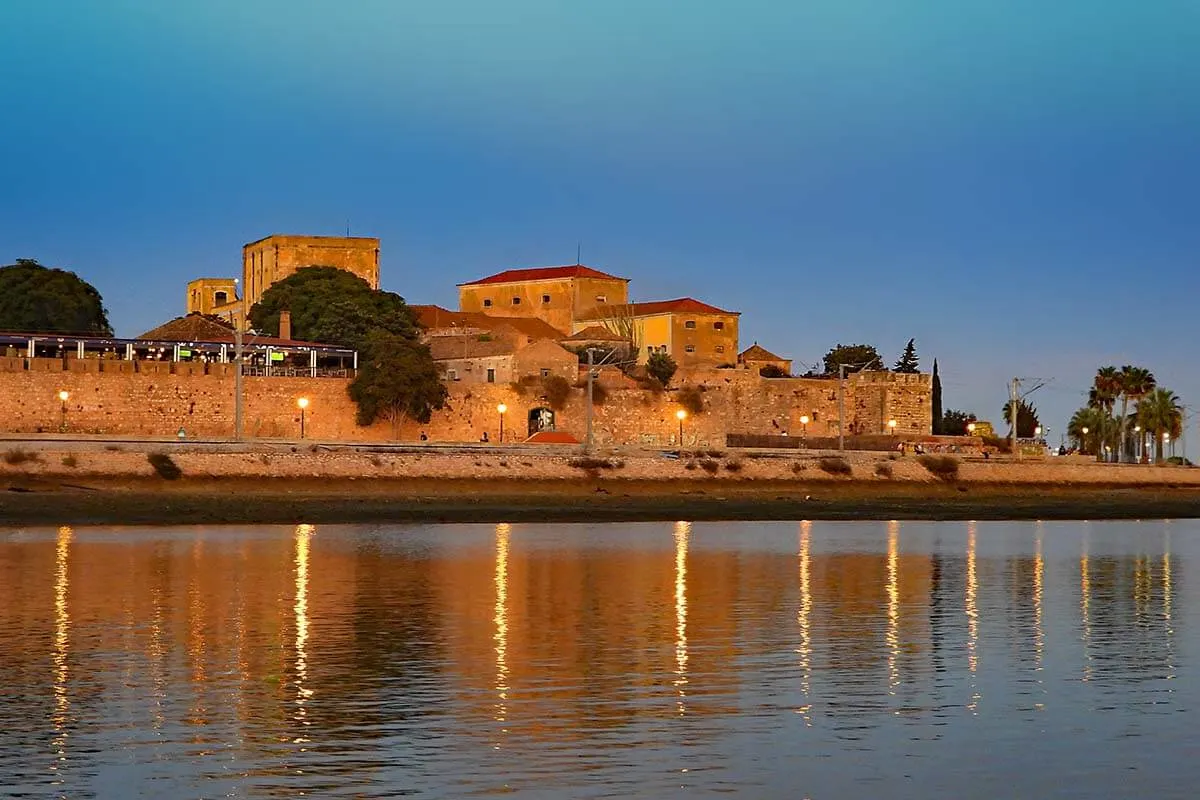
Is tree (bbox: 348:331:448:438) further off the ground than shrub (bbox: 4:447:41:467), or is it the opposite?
tree (bbox: 348:331:448:438)

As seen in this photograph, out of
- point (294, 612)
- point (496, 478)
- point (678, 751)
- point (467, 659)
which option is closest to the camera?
point (678, 751)

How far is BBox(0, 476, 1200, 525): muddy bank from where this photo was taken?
36656 mm

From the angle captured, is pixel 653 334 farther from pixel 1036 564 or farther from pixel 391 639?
pixel 391 639

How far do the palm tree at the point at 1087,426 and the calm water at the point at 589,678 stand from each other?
7319cm

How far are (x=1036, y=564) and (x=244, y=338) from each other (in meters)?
46.7

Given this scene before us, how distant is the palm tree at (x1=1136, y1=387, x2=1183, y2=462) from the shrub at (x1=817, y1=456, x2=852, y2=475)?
142ft

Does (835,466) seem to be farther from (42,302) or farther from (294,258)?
(294,258)

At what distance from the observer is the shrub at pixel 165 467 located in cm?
4034

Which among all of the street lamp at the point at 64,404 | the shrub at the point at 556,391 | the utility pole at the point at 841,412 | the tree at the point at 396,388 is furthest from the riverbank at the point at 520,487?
the shrub at the point at 556,391

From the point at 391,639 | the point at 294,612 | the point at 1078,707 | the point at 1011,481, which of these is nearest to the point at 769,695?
the point at 1078,707

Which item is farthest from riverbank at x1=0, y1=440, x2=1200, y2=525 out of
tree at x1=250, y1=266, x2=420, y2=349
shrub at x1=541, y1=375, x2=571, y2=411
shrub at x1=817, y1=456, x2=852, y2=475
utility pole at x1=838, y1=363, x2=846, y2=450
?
tree at x1=250, y1=266, x2=420, y2=349

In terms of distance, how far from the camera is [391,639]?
16.6 meters

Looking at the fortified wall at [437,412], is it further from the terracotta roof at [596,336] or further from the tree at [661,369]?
the terracotta roof at [596,336]

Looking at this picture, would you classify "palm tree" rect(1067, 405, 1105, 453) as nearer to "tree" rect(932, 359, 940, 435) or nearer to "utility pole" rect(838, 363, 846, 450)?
"tree" rect(932, 359, 940, 435)
